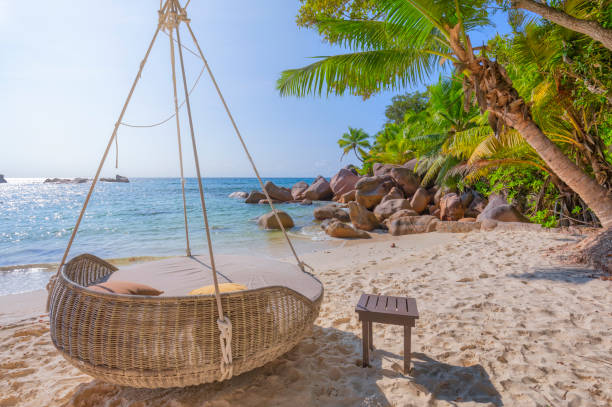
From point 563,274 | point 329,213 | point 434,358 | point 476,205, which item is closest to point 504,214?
point 476,205

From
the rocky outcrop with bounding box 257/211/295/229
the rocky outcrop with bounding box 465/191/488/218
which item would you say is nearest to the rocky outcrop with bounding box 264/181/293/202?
the rocky outcrop with bounding box 257/211/295/229

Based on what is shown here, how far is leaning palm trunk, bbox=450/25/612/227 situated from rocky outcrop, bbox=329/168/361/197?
54.1 feet

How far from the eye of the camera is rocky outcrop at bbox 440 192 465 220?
1068cm

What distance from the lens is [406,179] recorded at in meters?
14.8

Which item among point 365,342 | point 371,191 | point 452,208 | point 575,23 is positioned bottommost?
point 365,342

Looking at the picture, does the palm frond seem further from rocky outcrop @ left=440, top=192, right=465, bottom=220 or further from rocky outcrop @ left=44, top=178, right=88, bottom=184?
rocky outcrop @ left=44, top=178, right=88, bottom=184

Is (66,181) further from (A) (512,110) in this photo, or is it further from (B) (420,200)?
(A) (512,110)

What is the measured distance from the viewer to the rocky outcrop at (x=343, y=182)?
2141 centimetres

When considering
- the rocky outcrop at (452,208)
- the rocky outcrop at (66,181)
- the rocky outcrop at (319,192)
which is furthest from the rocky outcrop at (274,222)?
the rocky outcrop at (66,181)

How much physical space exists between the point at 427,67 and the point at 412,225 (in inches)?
186

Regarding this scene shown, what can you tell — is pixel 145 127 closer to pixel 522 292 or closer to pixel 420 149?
pixel 522 292

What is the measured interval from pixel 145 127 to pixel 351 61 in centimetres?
408

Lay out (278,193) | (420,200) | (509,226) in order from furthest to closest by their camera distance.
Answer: (278,193), (420,200), (509,226)

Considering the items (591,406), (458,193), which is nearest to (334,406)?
(591,406)
